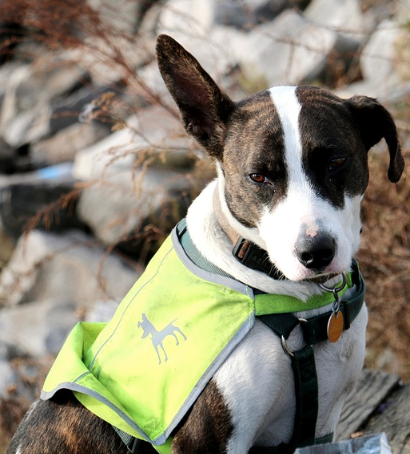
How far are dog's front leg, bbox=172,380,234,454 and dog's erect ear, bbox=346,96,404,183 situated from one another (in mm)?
1042

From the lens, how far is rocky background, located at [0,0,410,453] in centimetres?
467

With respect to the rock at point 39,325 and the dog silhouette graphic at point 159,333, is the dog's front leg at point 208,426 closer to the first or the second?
the dog silhouette graphic at point 159,333

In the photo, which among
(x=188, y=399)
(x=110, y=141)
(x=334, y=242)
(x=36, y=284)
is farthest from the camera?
(x=110, y=141)

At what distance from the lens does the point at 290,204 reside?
7.59 feet

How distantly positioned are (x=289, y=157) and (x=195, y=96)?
1.70 feet

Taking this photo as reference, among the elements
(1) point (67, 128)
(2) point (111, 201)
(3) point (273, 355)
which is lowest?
(1) point (67, 128)

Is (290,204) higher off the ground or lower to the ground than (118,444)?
higher

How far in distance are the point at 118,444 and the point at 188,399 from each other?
37 cm

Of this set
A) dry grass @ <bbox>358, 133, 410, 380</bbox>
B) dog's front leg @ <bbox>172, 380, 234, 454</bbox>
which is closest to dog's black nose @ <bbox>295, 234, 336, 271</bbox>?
dog's front leg @ <bbox>172, 380, 234, 454</bbox>

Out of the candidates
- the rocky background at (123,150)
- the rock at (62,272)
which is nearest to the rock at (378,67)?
the rocky background at (123,150)

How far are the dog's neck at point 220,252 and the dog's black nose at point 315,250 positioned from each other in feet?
0.68

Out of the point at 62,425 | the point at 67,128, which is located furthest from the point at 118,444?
the point at 67,128

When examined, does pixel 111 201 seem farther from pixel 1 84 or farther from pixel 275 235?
pixel 1 84

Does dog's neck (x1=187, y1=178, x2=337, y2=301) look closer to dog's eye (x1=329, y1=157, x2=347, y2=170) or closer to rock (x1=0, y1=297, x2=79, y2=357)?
dog's eye (x1=329, y1=157, x2=347, y2=170)
